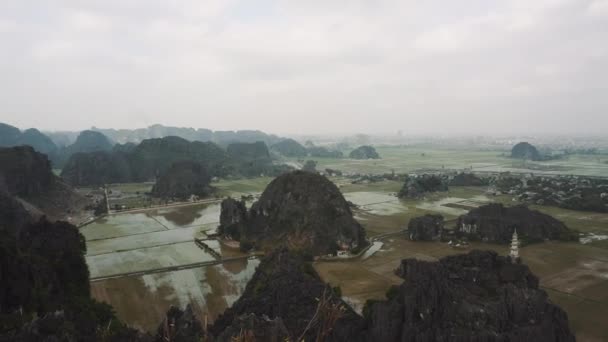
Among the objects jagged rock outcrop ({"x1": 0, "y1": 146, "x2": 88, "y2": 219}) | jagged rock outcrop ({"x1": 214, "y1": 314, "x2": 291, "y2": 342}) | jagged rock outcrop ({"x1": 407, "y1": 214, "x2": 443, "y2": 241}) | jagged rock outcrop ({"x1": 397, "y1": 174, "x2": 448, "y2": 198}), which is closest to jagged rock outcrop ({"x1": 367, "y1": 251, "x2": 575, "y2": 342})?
jagged rock outcrop ({"x1": 214, "y1": 314, "x2": 291, "y2": 342})

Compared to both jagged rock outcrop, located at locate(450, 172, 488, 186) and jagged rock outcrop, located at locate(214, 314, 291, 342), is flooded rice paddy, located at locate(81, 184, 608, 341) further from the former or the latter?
jagged rock outcrop, located at locate(450, 172, 488, 186)

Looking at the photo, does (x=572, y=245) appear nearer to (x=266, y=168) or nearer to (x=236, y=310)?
(x=236, y=310)

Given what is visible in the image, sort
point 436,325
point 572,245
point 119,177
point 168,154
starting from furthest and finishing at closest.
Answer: point 168,154
point 119,177
point 572,245
point 436,325

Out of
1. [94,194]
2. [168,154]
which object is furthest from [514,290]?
[168,154]

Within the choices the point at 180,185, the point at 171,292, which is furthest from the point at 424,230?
the point at 180,185

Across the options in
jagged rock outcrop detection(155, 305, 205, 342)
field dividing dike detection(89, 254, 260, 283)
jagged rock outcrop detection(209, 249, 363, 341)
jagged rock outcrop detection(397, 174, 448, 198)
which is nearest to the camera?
jagged rock outcrop detection(155, 305, 205, 342)

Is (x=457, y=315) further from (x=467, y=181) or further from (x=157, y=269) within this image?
(x=467, y=181)

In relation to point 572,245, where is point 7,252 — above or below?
above
